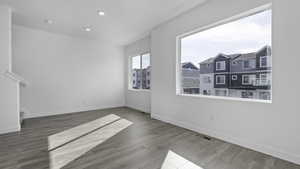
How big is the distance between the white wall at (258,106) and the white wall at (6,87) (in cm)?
385

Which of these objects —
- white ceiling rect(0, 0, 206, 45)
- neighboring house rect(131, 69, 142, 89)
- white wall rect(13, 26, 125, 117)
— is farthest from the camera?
neighboring house rect(131, 69, 142, 89)

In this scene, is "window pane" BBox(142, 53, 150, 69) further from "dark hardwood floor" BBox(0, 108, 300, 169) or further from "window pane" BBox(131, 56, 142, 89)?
"dark hardwood floor" BBox(0, 108, 300, 169)

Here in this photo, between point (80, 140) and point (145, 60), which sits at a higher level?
point (145, 60)

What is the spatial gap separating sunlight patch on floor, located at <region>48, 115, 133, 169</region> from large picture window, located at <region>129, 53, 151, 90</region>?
2031mm

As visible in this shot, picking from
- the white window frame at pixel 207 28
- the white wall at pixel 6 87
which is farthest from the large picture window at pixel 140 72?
the white wall at pixel 6 87

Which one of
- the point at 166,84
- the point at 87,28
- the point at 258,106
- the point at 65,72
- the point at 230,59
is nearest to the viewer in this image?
the point at 258,106

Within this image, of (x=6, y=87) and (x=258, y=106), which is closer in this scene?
(x=258, y=106)

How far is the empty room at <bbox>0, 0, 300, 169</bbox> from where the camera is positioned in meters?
2.11

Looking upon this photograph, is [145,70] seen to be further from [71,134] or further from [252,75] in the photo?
[252,75]

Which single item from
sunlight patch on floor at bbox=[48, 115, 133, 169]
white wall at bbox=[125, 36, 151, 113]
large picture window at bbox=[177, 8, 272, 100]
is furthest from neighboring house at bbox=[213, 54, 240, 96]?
white wall at bbox=[125, 36, 151, 113]

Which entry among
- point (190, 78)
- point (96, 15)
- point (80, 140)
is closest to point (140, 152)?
point (80, 140)

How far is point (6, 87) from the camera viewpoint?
330cm

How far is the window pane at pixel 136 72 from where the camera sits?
5992 mm

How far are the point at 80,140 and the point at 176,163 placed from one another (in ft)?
6.26
